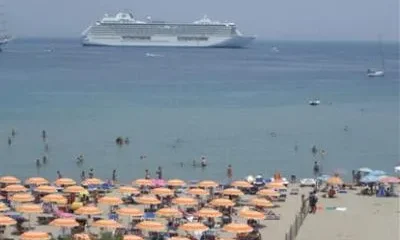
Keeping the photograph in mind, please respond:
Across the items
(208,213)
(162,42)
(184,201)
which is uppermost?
(162,42)

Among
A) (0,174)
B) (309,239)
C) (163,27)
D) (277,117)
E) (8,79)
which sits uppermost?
(163,27)

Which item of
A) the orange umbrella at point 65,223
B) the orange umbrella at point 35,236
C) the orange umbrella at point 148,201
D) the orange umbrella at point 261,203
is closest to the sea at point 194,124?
the orange umbrella at point 148,201

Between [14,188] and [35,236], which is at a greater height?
[14,188]

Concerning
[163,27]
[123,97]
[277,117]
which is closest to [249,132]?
[277,117]

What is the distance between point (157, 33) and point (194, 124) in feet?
427

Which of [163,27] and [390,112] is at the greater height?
[163,27]

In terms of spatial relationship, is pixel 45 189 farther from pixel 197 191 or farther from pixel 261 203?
pixel 261 203

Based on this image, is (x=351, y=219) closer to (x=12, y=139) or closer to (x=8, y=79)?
(x=12, y=139)

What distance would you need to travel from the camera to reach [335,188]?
33.0 m

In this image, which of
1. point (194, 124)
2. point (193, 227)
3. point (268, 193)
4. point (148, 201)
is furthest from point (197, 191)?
point (194, 124)

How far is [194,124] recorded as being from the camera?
2318 inches

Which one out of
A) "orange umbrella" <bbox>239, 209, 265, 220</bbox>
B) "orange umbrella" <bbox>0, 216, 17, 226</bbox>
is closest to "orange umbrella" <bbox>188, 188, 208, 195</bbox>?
"orange umbrella" <bbox>239, 209, 265, 220</bbox>

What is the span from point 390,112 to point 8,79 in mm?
54809

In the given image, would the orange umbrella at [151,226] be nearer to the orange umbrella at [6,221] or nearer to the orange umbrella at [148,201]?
the orange umbrella at [148,201]
